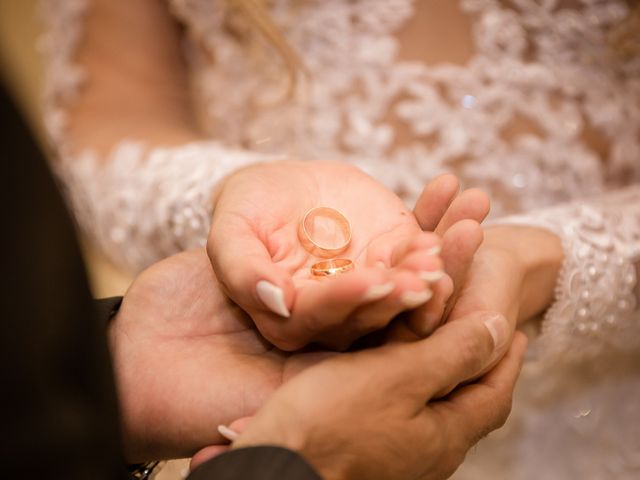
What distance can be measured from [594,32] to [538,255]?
0.43m

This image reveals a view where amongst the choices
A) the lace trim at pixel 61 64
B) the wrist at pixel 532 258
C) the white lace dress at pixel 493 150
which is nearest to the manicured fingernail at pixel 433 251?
the wrist at pixel 532 258

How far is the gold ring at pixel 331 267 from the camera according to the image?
0.52 metres

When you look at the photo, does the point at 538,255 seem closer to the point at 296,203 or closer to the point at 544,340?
the point at 544,340

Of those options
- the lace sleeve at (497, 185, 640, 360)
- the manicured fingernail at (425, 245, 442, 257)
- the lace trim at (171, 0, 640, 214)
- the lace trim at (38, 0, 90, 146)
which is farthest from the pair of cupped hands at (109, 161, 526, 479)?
the lace trim at (38, 0, 90, 146)

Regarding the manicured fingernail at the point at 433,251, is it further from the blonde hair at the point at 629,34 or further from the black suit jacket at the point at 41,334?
the blonde hair at the point at 629,34

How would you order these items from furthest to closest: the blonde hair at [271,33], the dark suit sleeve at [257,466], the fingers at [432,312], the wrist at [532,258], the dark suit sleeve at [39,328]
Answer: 1. the blonde hair at [271,33]
2. the wrist at [532,258]
3. the fingers at [432,312]
4. the dark suit sleeve at [257,466]
5. the dark suit sleeve at [39,328]

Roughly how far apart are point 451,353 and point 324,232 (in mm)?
180

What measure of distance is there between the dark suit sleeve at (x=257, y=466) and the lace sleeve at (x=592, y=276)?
489mm

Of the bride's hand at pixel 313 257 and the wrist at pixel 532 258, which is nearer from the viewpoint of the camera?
the bride's hand at pixel 313 257

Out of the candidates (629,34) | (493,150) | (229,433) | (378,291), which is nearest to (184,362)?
(229,433)

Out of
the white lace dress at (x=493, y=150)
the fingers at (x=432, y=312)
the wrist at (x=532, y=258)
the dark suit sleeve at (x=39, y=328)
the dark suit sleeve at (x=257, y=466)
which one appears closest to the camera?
the dark suit sleeve at (x=39, y=328)

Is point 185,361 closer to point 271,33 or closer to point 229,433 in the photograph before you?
point 229,433

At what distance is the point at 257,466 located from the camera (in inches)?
13.8

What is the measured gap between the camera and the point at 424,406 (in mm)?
462
